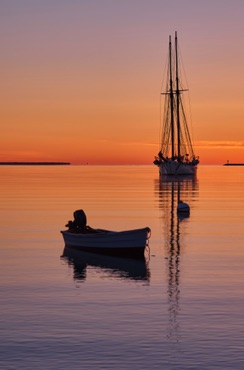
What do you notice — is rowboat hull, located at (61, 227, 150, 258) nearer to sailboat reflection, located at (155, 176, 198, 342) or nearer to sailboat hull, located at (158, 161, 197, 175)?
sailboat reflection, located at (155, 176, 198, 342)

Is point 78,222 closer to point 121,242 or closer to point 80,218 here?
point 80,218

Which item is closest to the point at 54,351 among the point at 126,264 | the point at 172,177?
the point at 126,264

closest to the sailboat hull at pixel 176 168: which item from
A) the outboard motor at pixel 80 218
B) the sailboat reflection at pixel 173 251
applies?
the sailboat reflection at pixel 173 251

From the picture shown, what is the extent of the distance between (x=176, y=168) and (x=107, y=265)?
437 ft

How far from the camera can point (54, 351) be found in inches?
748

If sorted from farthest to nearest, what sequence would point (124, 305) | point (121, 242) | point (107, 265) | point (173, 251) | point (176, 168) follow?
point (176, 168) < point (173, 251) < point (121, 242) < point (107, 265) < point (124, 305)

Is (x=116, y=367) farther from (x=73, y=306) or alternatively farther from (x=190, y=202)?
(x=190, y=202)

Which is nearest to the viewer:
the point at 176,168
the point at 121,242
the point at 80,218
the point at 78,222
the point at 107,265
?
the point at 107,265

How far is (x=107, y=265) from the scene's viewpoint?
1428 inches

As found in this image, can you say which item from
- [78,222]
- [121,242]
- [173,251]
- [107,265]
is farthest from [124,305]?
[78,222]

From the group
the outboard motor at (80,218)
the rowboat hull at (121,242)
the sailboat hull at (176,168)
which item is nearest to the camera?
the rowboat hull at (121,242)

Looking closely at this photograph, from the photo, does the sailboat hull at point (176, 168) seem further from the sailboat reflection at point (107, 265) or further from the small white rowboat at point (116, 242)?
the small white rowboat at point (116, 242)

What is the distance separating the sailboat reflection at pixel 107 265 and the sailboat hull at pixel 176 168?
126561 mm

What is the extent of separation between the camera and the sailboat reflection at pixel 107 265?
32.7 metres
